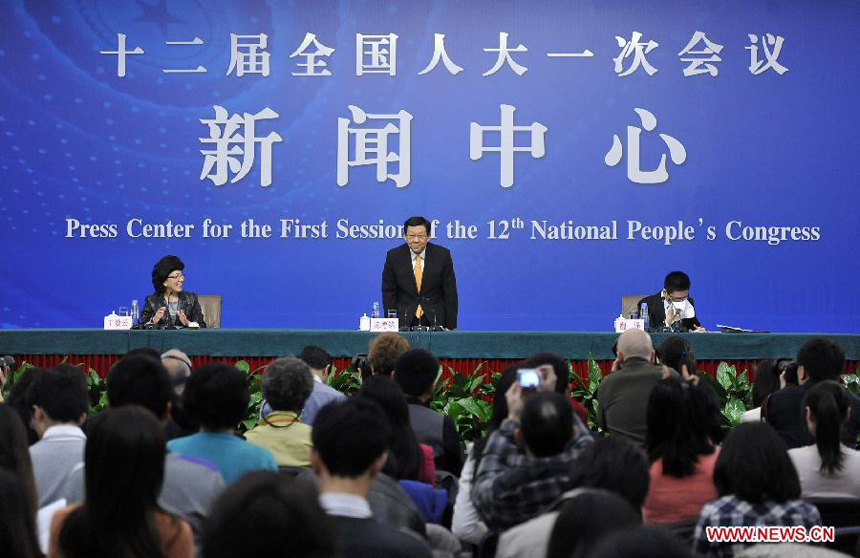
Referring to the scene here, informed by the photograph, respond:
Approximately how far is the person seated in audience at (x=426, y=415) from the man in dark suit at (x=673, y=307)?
9.71ft

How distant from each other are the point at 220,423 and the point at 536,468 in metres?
0.78

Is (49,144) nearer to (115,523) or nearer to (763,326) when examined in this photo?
(763,326)

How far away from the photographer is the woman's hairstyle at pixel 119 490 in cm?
162

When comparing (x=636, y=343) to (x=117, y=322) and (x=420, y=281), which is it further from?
(x=117, y=322)

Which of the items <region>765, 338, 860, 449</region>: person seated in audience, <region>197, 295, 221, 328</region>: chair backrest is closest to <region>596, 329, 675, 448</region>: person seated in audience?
<region>765, 338, 860, 449</region>: person seated in audience

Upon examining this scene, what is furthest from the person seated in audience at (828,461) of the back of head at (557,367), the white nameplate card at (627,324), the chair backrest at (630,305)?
the chair backrest at (630,305)

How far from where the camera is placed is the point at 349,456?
6.07ft

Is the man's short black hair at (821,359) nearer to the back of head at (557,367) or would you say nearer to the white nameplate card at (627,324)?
the back of head at (557,367)

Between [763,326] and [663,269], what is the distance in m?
0.82

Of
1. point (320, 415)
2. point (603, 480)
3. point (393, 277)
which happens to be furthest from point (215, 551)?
point (393, 277)

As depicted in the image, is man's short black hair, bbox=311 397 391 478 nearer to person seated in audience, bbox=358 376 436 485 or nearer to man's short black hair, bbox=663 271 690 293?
person seated in audience, bbox=358 376 436 485

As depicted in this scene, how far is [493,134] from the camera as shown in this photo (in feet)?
25.4

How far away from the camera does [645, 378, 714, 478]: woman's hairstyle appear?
269 centimetres

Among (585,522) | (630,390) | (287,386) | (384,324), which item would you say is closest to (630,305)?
(384,324)
